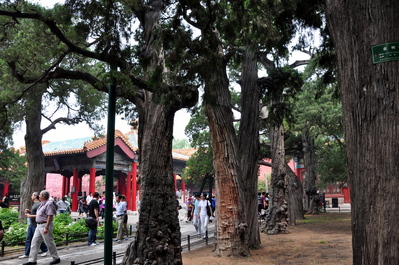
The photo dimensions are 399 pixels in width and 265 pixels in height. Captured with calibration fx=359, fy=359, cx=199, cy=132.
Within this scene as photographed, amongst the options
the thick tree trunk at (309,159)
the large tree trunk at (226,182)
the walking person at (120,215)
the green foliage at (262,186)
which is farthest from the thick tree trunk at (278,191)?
the green foliage at (262,186)

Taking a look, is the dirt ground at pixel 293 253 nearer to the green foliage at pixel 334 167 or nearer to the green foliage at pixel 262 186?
the green foliage at pixel 334 167

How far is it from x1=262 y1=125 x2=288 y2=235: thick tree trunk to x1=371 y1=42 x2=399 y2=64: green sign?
1139cm

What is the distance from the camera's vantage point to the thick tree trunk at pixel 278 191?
14.5 metres

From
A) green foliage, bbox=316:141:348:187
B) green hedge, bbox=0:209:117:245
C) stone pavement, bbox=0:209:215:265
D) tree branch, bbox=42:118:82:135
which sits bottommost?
stone pavement, bbox=0:209:215:265

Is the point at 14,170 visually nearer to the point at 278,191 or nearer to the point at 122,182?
the point at 122,182

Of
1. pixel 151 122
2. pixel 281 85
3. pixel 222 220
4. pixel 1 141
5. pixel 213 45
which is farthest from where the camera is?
pixel 1 141

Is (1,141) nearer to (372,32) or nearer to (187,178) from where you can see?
(187,178)

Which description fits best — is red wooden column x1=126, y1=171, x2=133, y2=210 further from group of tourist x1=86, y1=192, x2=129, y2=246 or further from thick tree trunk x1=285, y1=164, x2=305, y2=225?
group of tourist x1=86, y1=192, x2=129, y2=246

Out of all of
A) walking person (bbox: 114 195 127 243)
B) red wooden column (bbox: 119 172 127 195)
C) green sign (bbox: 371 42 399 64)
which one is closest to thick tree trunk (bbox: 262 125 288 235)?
walking person (bbox: 114 195 127 243)

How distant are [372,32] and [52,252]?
7.85 meters

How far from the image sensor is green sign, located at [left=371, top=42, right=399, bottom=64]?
3209mm

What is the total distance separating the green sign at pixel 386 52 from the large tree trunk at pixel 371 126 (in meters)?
0.02

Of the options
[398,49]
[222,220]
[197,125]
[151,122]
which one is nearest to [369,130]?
[398,49]

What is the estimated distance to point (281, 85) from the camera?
1118cm
